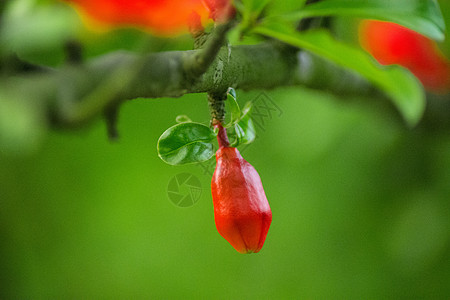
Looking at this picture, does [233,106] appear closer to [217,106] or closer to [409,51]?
[217,106]

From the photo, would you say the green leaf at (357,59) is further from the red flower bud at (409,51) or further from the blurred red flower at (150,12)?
the red flower bud at (409,51)

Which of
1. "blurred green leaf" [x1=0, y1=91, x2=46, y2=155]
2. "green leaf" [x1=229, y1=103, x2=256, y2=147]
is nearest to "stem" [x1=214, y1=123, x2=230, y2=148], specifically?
"green leaf" [x1=229, y1=103, x2=256, y2=147]

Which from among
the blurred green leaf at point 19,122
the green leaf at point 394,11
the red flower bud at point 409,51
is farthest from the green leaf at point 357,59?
the red flower bud at point 409,51

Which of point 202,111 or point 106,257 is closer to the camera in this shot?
point 202,111

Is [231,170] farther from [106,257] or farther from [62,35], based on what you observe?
[106,257]

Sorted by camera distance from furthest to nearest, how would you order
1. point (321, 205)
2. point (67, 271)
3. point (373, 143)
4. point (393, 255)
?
point (67, 271) < point (321, 205) < point (393, 255) < point (373, 143)

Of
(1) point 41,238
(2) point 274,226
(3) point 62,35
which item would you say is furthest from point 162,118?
(3) point 62,35
